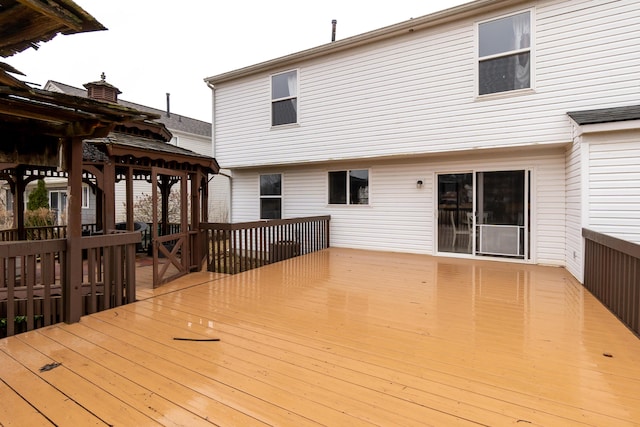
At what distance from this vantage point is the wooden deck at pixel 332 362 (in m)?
2.14

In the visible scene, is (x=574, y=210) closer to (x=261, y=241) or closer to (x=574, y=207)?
(x=574, y=207)

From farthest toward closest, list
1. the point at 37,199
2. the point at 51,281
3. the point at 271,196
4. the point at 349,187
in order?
1. the point at 37,199
2. the point at 271,196
3. the point at 349,187
4. the point at 51,281

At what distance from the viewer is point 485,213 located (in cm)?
764

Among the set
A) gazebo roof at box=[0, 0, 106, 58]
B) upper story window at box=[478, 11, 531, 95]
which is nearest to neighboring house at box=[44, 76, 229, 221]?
upper story window at box=[478, 11, 531, 95]

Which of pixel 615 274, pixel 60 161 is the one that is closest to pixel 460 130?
pixel 615 274

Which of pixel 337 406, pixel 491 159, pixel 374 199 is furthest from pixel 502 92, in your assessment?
pixel 337 406

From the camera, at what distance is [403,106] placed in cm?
785

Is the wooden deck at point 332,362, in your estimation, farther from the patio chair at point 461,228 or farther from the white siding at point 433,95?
the white siding at point 433,95

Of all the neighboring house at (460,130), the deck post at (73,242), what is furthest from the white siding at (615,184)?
the deck post at (73,242)

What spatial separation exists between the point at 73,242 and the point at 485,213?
307 inches

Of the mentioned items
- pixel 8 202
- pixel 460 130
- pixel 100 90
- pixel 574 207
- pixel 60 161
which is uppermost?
pixel 100 90

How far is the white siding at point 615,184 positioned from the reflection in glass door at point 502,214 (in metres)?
1.85

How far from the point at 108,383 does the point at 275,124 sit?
8.37 meters

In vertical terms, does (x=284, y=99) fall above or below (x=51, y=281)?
above
